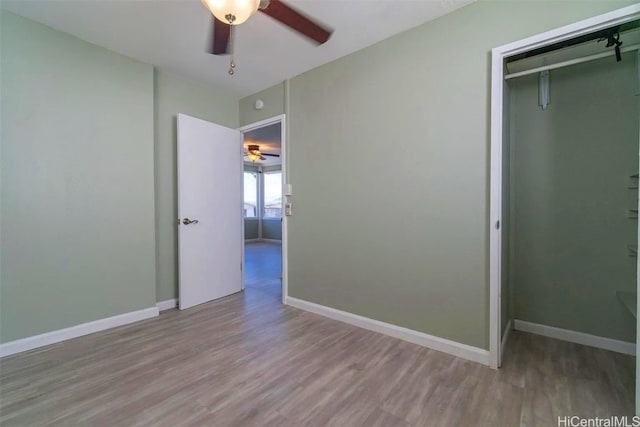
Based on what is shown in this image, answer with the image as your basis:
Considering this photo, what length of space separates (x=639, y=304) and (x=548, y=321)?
1196mm

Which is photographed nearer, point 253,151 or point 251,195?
point 253,151

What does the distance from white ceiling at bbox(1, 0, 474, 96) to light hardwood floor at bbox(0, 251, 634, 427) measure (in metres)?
2.53

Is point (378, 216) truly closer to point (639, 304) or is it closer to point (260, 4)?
point (639, 304)

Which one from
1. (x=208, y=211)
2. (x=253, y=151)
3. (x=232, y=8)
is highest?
(x=253, y=151)

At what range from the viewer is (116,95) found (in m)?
2.56

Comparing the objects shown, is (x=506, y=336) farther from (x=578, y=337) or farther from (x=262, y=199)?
(x=262, y=199)

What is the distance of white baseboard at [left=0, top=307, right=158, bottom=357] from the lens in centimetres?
206

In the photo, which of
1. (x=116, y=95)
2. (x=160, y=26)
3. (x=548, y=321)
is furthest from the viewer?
(x=116, y=95)

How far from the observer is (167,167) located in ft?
9.91

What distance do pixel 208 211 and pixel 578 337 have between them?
3690 mm

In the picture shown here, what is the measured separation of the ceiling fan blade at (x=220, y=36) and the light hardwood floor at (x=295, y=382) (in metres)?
2.21

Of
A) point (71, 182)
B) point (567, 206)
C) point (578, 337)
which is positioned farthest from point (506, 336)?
point (71, 182)

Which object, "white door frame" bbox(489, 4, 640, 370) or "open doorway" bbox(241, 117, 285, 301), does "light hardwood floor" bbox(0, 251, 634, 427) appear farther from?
"open doorway" bbox(241, 117, 285, 301)

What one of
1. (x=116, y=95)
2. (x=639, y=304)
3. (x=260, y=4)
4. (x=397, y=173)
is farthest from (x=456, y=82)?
(x=116, y=95)
